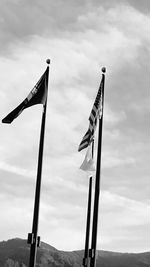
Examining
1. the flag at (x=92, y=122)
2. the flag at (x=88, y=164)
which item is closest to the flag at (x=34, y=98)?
the flag at (x=92, y=122)

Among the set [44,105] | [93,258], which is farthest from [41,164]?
[93,258]

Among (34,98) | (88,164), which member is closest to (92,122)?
(88,164)

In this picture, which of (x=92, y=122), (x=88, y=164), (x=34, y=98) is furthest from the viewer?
(x=92, y=122)

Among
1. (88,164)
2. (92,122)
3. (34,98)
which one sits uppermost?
(34,98)

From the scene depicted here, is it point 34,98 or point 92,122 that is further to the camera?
point 92,122

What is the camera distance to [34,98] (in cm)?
2314

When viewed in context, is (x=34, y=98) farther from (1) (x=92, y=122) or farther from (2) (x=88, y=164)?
(2) (x=88, y=164)

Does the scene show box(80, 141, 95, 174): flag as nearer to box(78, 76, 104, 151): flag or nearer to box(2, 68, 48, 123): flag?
box(78, 76, 104, 151): flag

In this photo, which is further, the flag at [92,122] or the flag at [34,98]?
the flag at [92,122]

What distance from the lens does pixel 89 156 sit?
2391cm

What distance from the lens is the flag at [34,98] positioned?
22469mm

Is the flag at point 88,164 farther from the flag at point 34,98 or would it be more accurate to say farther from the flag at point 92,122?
the flag at point 34,98

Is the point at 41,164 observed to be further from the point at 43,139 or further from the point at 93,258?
the point at 93,258

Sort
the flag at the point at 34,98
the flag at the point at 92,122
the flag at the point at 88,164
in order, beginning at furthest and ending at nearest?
1. the flag at the point at 92,122
2. the flag at the point at 88,164
3. the flag at the point at 34,98
